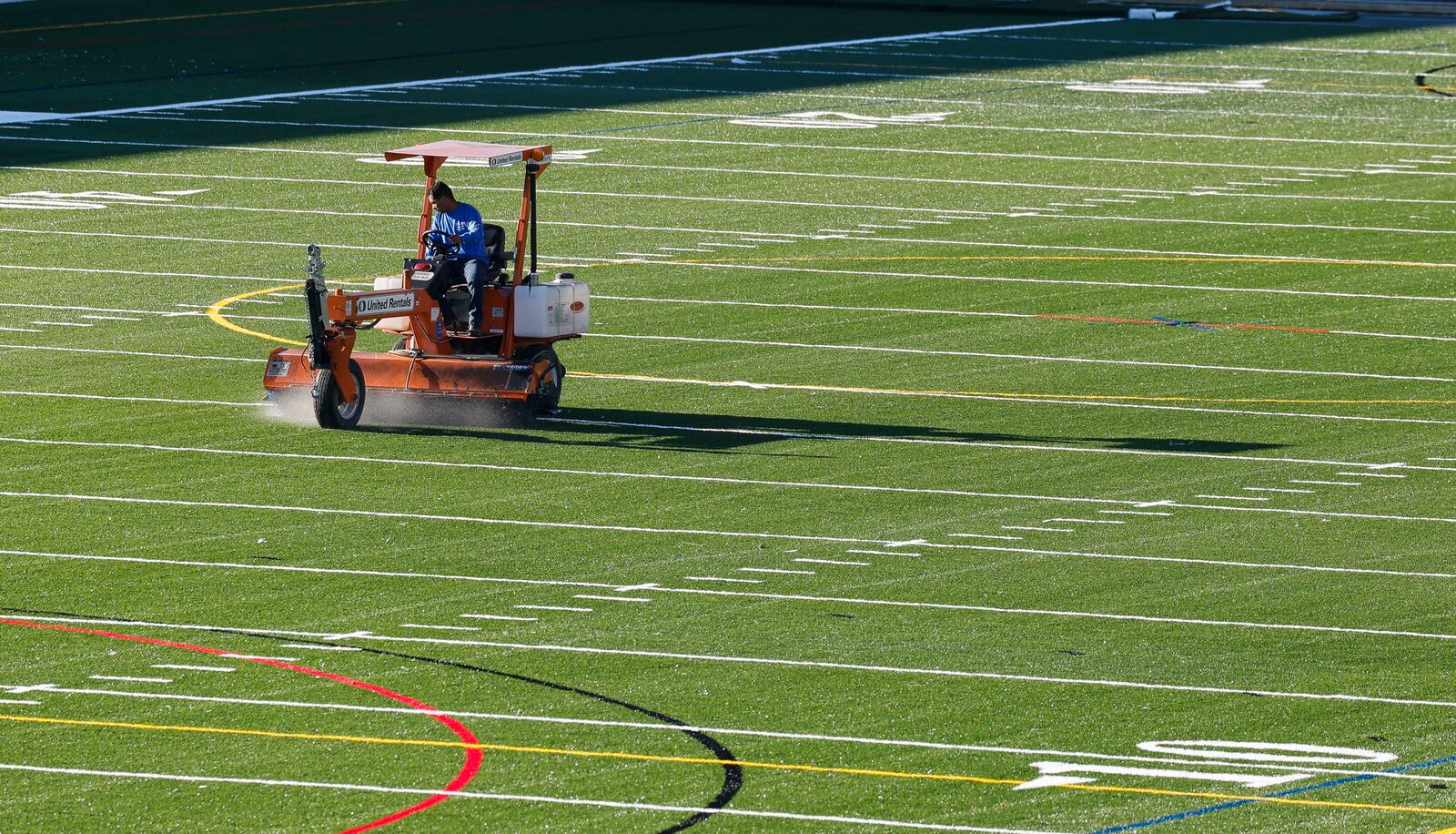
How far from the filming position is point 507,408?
18.4 metres

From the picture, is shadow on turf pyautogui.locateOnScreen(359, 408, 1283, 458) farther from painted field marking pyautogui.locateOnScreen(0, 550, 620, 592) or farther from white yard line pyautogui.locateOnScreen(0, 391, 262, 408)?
painted field marking pyautogui.locateOnScreen(0, 550, 620, 592)

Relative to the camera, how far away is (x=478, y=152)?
19.0m

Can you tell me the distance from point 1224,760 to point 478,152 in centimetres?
929

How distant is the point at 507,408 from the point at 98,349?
13.2 ft

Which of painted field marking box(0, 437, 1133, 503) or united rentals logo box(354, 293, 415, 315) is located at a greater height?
united rentals logo box(354, 293, 415, 315)

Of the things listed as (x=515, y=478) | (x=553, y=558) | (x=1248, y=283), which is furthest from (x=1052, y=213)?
(x=553, y=558)

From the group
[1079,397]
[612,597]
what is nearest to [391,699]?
[612,597]

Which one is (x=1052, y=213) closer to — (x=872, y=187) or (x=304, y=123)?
(x=872, y=187)

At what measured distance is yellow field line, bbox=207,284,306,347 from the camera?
69.2ft

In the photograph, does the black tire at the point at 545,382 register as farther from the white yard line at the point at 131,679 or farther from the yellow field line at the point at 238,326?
the white yard line at the point at 131,679

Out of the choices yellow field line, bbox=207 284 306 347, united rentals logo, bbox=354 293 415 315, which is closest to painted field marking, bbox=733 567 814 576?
united rentals logo, bbox=354 293 415 315

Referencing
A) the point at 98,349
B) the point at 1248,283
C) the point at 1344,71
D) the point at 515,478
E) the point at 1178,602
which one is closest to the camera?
the point at 1178,602

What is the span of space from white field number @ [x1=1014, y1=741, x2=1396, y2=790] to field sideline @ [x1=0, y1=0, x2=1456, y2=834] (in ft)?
0.09

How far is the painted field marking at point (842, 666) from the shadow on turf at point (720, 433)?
469cm
